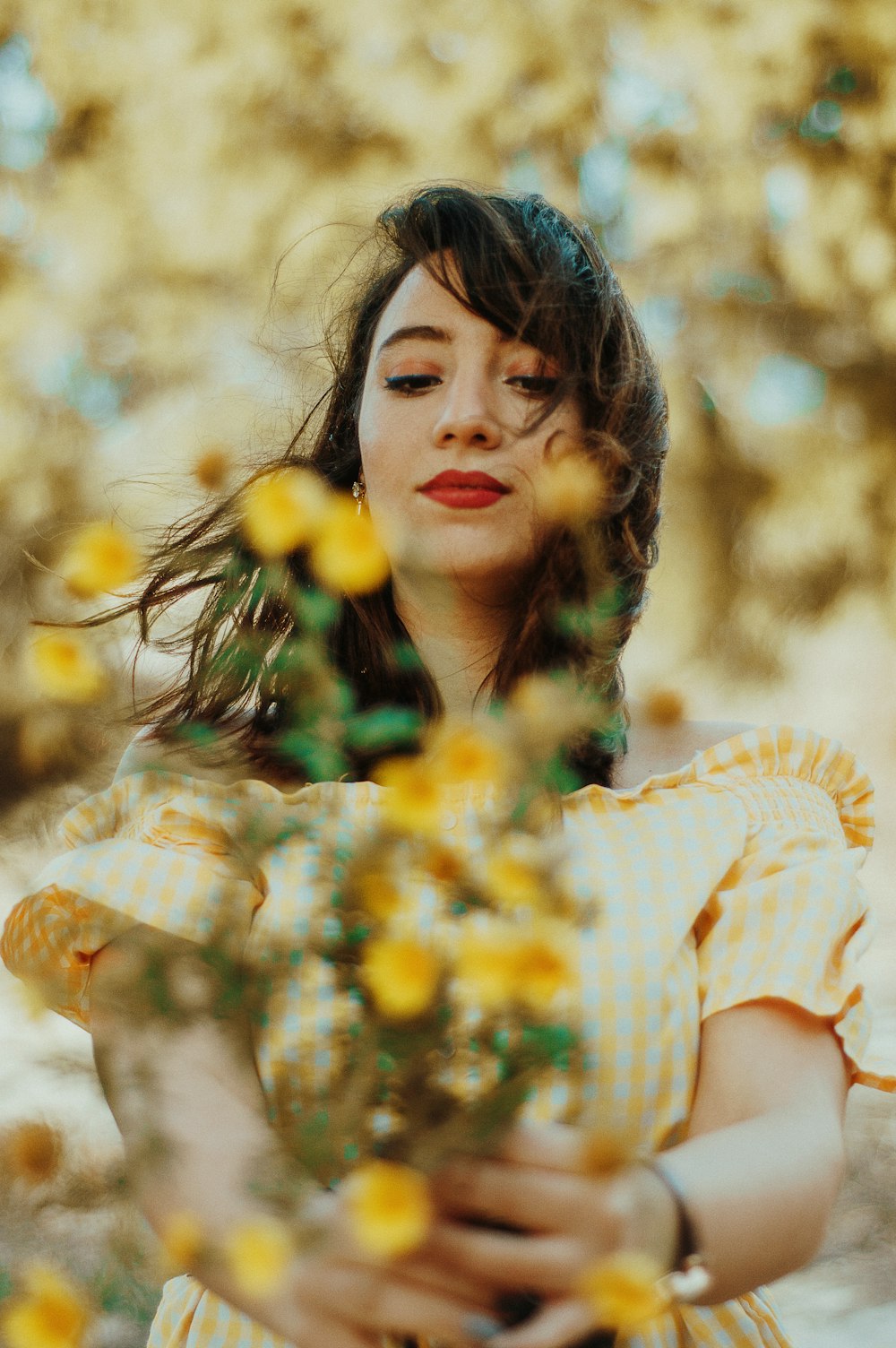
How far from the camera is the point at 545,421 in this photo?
0.81 metres

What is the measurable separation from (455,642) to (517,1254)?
501mm

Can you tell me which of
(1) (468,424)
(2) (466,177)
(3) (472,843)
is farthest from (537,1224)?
(2) (466,177)

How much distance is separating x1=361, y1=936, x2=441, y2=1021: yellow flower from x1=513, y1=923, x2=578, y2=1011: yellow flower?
0.03 metres

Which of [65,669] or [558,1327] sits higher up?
[65,669]

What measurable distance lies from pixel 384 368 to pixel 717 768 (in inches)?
14.0

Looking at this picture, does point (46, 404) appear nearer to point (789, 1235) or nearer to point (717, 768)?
point (717, 768)

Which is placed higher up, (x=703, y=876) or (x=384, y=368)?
(x=384, y=368)

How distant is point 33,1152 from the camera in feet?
1.47

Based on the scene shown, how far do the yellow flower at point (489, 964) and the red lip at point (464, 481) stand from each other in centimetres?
43

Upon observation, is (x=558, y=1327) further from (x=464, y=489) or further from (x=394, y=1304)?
(x=464, y=489)

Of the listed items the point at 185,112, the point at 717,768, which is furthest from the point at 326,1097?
the point at 185,112

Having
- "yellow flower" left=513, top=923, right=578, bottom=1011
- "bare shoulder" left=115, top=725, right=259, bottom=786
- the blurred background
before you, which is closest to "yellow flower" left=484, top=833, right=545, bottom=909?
"yellow flower" left=513, top=923, right=578, bottom=1011

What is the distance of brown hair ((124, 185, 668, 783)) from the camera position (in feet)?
2.73

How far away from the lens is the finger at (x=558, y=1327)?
478 mm
